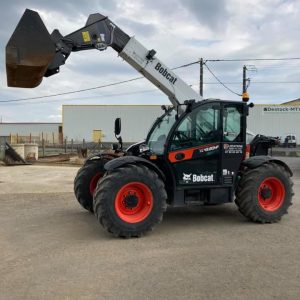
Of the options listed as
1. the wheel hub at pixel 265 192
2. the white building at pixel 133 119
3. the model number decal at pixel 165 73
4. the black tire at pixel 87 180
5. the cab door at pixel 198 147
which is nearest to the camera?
the cab door at pixel 198 147

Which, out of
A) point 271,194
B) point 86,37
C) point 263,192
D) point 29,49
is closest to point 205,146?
point 263,192

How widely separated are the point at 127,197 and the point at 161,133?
1.81 m

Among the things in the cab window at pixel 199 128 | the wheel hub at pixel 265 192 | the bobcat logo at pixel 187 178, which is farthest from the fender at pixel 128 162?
the wheel hub at pixel 265 192

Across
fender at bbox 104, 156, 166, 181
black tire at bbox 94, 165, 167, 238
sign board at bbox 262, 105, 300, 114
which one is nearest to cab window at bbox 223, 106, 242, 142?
fender at bbox 104, 156, 166, 181

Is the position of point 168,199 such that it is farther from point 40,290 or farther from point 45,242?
point 40,290

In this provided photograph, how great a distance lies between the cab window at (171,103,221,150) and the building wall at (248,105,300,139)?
4820 centimetres

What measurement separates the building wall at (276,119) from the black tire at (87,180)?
1885 inches

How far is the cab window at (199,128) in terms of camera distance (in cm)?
760

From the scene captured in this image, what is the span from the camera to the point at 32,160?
23.5 m

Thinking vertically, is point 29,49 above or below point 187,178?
above

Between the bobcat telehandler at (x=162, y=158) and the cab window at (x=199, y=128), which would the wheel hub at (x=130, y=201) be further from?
the cab window at (x=199, y=128)

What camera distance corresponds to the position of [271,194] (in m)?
8.12

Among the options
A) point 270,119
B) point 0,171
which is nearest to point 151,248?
point 0,171

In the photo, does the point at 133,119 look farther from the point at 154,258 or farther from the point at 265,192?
the point at 154,258
